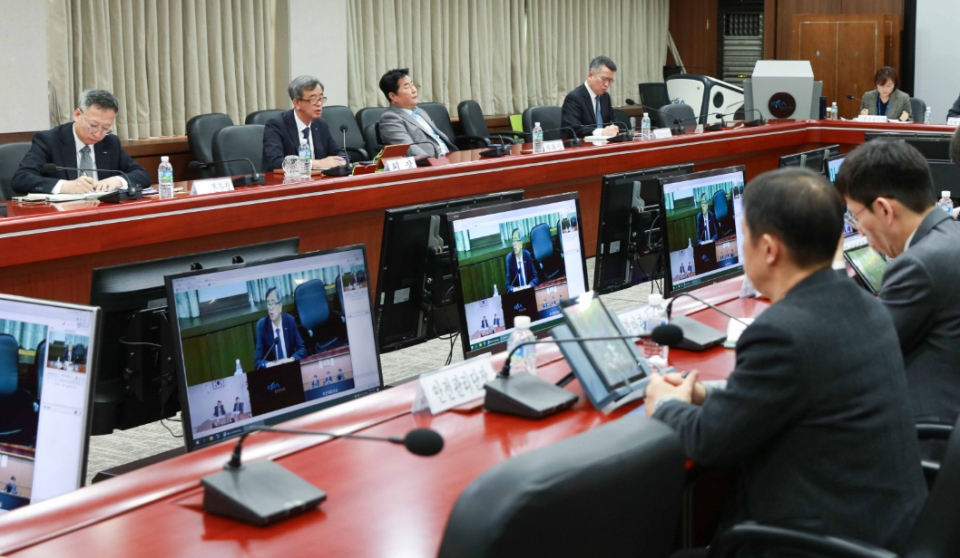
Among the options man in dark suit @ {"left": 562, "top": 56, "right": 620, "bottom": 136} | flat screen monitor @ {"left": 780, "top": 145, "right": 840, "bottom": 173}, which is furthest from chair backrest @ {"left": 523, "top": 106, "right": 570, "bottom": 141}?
flat screen monitor @ {"left": 780, "top": 145, "right": 840, "bottom": 173}

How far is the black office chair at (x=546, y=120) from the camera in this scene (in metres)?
7.43

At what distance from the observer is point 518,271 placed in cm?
258

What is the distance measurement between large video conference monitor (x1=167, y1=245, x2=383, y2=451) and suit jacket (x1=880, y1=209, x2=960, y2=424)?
108 cm

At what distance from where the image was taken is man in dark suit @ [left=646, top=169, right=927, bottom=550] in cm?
150

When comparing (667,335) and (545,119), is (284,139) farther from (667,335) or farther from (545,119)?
(667,335)

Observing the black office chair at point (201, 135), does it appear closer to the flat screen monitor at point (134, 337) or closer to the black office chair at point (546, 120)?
the black office chair at point (546, 120)

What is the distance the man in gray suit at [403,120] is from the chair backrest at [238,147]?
2.24 ft

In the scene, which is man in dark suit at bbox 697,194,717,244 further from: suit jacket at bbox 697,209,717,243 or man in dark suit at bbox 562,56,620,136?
man in dark suit at bbox 562,56,620,136

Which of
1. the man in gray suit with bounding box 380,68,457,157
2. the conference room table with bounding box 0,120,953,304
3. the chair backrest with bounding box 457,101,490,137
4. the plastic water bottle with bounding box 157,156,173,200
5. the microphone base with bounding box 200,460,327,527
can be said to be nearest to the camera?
the microphone base with bounding box 200,460,327,527

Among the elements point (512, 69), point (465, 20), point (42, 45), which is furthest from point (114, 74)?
point (512, 69)

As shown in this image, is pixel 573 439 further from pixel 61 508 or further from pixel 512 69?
pixel 512 69

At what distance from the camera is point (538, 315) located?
2635mm

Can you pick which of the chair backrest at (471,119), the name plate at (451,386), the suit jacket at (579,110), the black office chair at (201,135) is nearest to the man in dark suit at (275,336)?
the name plate at (451,386)

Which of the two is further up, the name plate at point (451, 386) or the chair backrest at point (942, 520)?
the name plate at point (451, 386)
